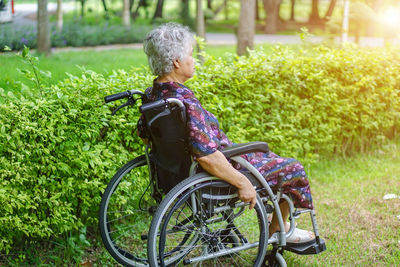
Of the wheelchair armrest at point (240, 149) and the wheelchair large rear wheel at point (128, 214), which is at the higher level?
the wheelchair armrest at point (240, 149)

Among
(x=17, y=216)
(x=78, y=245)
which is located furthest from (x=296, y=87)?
(x=17, y=216)

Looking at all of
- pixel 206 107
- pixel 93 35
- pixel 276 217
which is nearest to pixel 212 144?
pixel 276 217

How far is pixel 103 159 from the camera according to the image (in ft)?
11.7

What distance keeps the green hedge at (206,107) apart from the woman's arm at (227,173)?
968 millimetres

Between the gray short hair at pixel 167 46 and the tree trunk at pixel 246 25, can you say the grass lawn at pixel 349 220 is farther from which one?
the tree trunk at pixel 246 25

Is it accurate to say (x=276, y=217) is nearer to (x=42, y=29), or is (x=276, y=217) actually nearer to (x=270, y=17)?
(x=42, y=29)

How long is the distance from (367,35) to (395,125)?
14059 mm

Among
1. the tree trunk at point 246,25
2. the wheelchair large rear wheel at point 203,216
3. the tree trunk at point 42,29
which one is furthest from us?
the tree trunk at point 246,25

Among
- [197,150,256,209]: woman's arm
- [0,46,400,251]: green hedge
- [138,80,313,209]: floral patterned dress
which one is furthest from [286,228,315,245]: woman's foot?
[0,46,400,251]: green hedge

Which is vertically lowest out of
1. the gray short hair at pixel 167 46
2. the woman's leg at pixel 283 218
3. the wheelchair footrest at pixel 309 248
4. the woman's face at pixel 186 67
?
the wheelchair footrest at pixel 309 248

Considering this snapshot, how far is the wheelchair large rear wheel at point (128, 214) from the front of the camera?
3.12 metres

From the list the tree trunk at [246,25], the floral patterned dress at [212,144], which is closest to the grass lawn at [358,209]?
the floral patterned dress at [212,144]

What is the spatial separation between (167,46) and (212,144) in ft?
1.92

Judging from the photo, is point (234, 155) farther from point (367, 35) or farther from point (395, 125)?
point (367, 35)
